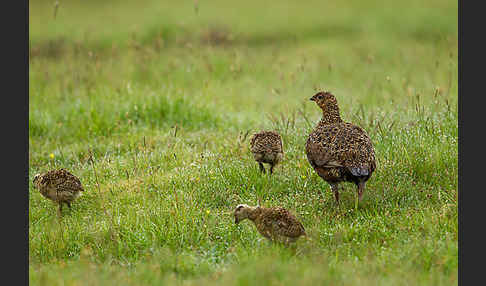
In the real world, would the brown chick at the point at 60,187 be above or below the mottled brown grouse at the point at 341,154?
below

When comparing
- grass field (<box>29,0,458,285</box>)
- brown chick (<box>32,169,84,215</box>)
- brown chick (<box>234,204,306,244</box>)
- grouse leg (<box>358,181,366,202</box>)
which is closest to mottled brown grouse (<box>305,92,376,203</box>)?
grouse leg (<box>358,181,366,202</box>)

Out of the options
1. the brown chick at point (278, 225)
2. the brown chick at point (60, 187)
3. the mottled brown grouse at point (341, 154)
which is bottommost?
the brown chick at point (278, 225)

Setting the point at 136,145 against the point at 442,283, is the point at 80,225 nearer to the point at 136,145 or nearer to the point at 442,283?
the point at 136,145

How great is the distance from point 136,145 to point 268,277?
493 cm

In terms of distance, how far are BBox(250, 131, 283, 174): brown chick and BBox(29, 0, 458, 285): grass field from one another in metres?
0.23

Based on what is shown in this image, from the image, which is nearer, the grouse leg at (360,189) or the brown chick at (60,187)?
the grouse leg at (360,189)

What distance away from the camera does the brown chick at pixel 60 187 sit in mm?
6953

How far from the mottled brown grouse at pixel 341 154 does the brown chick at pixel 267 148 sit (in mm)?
708

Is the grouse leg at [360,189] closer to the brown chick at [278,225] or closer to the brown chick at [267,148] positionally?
the brown chick at [278,225]

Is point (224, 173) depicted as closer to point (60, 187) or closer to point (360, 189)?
point (360, 189)

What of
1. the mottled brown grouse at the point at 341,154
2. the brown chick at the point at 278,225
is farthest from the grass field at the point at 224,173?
the mottled brown grouse at the point at 341,154

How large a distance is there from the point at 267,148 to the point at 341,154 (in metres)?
1.33

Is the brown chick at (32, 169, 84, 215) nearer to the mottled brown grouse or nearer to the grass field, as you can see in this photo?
the grass field

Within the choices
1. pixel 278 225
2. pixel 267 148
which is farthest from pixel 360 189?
pixel 267 148
